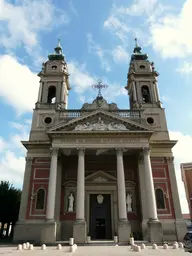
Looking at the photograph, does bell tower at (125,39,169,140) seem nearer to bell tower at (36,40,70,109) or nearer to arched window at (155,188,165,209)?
arched window at (155,188,165,209)

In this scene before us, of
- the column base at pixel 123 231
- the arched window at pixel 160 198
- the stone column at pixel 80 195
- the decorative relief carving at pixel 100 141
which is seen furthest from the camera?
the decorative relief carving at pixel 100 141

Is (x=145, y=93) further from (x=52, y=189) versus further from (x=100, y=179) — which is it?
(x=52, y=189)

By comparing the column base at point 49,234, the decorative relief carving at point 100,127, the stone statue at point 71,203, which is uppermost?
the decorative relief carving at point 100,127

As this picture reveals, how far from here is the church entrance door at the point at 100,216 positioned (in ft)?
68.7

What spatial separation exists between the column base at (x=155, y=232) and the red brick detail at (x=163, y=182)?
2648 mm

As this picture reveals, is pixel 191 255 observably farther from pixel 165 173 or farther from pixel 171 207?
pixel 165 173

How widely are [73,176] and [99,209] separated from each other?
4.21m

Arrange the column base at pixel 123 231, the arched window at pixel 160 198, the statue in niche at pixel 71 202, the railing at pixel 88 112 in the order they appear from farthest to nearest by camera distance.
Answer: the railing at pixel 88 112, the statue in niche at pixel 71 202, the arched window at pixel 160 198, the column base at pixel 123 231

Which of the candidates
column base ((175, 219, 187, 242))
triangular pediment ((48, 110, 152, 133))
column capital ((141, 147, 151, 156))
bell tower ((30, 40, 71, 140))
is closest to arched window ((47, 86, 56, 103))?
bell tower ((30, 40, 71, 140))

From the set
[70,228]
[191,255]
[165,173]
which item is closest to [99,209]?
[70,228]

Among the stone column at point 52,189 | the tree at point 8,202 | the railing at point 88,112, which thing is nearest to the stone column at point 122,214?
the railing at point 88,112

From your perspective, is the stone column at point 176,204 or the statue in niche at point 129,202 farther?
the statue in niche at point 129,202

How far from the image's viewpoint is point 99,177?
74.0 ft

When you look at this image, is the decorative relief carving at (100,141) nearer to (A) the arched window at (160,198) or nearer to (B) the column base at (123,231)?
(A) the arched window at (160,198)
